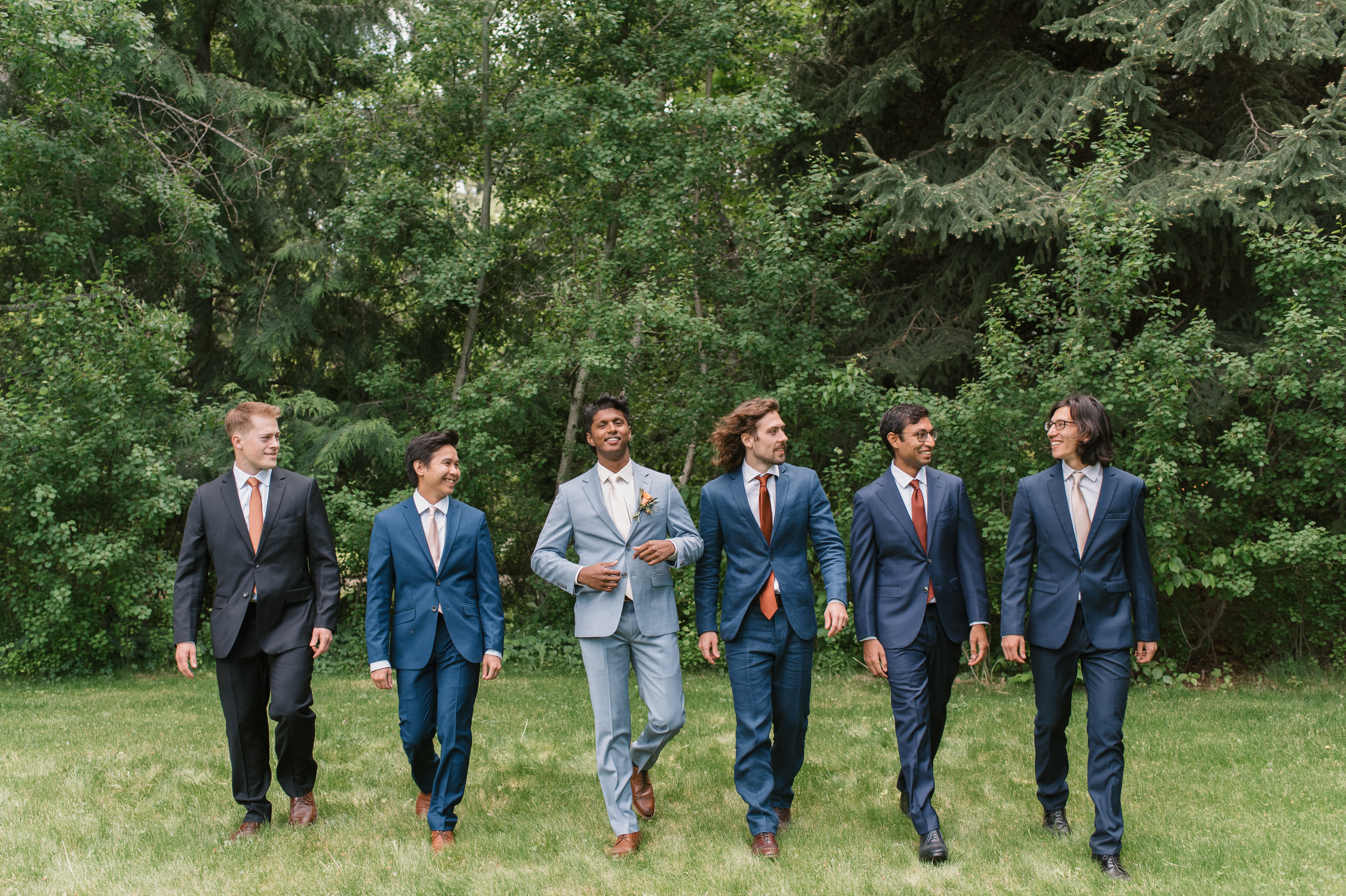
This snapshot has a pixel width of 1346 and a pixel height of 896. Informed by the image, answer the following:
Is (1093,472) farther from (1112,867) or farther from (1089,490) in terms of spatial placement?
(1112,867)

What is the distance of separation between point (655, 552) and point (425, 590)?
4.24 feet

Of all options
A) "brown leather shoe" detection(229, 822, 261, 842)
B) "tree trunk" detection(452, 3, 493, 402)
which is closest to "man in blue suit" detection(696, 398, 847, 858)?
"brown leather shoe" detection(229, 822, 261, 842)

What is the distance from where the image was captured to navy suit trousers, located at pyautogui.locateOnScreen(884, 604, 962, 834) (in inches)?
183

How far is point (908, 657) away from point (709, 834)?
4.61ft

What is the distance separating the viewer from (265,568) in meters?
5.21

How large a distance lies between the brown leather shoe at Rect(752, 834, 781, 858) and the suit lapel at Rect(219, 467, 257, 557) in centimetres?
305

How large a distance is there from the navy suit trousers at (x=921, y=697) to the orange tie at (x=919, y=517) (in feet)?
0.75

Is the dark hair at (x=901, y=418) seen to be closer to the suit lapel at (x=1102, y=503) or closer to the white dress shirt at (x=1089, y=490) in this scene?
the white dress shirt at (x=1089, y=490)

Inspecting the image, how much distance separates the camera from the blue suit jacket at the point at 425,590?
4.98m

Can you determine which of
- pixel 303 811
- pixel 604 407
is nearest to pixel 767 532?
pixel 604 407

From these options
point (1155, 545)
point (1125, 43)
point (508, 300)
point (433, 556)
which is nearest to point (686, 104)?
point (508, 300)

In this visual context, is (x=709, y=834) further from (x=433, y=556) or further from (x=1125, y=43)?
(x=1125, y=43)

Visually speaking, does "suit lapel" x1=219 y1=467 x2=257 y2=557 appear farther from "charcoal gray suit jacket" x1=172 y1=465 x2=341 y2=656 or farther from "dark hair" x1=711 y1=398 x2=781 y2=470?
"dark hair" x1=711 y1=398 x2=781 y2=470

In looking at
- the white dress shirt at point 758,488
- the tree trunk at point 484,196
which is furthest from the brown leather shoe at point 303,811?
the tree trunk at point 484,196
